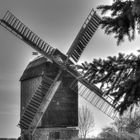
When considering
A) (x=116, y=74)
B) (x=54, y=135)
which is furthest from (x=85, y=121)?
(x=116, y=74)

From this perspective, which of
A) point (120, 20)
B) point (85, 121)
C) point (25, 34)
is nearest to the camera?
point (120, 20)

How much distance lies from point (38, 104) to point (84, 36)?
5.90 m

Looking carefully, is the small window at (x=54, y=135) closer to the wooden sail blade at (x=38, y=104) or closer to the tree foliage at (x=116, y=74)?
the wooden sail blade at (x=38, y=104)

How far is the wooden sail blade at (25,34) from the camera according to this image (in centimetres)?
2912

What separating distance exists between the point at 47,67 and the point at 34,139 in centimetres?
568

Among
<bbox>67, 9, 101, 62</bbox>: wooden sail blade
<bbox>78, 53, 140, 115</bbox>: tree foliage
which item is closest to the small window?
<bbox>67, 9, 101, 62</bbox>: wooden sail blade

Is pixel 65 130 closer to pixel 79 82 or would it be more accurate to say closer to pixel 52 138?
pixel 52 138

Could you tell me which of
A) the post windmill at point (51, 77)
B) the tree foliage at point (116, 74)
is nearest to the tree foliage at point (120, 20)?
the tree foliage at point (116, 74)

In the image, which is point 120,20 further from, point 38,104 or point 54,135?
point 54,135

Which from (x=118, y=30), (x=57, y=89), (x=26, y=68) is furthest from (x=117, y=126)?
(x=118, y=30)

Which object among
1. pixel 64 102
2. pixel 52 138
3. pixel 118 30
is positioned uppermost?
pixel 64 102

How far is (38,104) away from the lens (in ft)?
97.1

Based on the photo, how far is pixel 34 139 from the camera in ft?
106

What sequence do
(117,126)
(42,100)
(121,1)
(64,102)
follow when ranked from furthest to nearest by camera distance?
(117,126) → (64,102) → (42,100) → (121,1)
